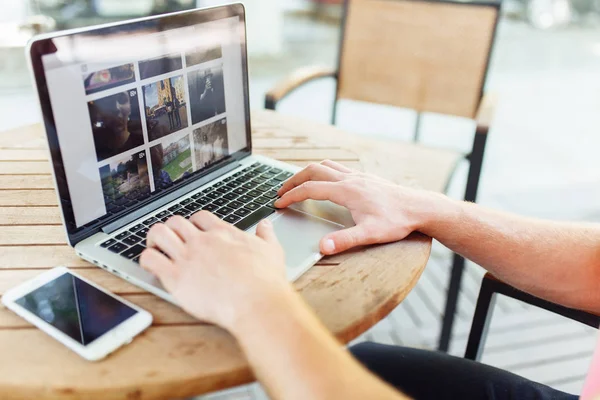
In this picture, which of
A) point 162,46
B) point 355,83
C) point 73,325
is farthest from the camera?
point 355,83

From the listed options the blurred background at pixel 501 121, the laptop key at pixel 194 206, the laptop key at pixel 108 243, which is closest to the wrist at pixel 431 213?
the laptop key at pixel 194 206

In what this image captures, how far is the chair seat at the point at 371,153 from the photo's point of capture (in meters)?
1.13

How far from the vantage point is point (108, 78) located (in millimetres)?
737

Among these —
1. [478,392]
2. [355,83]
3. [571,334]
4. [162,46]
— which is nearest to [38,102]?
[162,46]

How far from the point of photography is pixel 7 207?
0.89m

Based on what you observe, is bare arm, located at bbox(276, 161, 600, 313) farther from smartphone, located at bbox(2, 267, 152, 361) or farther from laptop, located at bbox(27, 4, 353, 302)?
smartphone, located at bbox(2, 267, 152, 361)

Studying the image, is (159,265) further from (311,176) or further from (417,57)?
(417,57)

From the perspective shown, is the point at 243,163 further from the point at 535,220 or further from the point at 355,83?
the point at 355,83

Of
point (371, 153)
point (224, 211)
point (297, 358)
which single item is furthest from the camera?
point (371, 153)

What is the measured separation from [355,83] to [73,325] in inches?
61.7

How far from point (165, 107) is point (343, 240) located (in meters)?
0.35

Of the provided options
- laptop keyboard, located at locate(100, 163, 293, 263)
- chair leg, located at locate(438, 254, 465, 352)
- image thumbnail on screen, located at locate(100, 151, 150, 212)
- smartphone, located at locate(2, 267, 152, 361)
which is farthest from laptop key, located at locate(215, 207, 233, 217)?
chair leg, located at locate(438, 254, 465, 352)

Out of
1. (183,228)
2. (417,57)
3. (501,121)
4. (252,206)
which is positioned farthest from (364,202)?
(501,121)

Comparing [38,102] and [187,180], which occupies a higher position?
[38,102]
